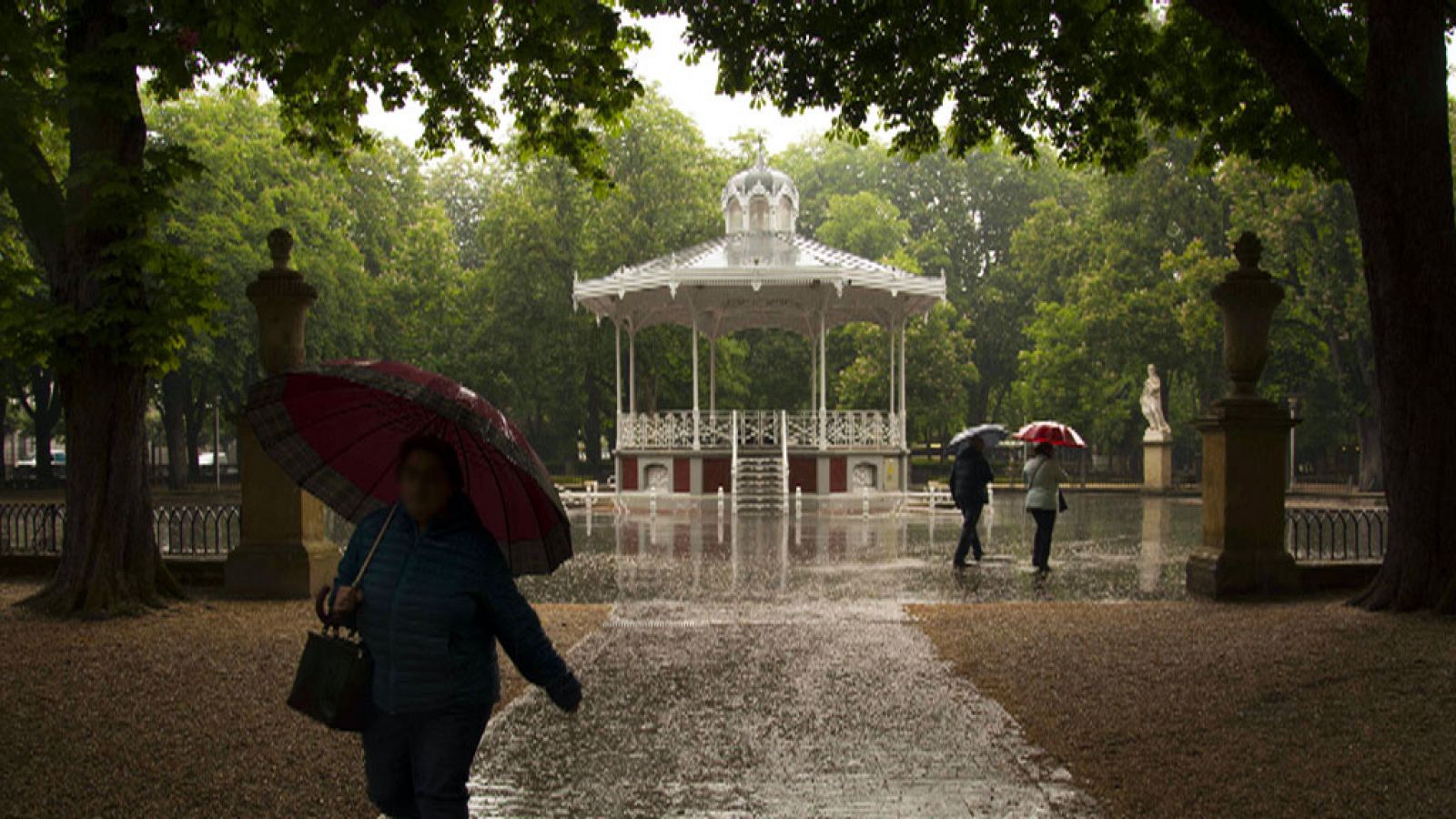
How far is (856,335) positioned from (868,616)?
3745 centimetres

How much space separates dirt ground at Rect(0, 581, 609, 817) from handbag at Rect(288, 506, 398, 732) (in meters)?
1.56

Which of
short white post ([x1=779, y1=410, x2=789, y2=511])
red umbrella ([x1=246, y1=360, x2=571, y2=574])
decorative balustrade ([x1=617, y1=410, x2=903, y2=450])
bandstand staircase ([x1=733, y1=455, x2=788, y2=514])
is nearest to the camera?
red umbrella ([x1=246, y1=360, x2=571, y2=574])

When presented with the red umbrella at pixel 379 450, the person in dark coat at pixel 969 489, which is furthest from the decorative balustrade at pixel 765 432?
the red umbrella at pixel 379 450

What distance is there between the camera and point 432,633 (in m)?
4.19

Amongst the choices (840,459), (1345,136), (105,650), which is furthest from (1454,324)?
(840,459)

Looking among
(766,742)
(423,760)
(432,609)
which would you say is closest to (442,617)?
(432,609)

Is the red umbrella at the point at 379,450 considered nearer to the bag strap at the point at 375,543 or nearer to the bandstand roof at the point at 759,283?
the bag strap at the point at 375,543

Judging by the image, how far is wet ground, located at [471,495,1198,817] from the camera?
19.0 ft

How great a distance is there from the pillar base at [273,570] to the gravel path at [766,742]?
12.4 ft

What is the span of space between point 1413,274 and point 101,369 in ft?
37.6

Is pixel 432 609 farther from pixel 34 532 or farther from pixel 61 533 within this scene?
pixel 61 533

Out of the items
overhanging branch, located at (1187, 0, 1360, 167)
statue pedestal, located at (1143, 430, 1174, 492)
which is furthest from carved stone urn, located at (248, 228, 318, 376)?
statue pedestal, located at (1143, 430, 1174, 492)

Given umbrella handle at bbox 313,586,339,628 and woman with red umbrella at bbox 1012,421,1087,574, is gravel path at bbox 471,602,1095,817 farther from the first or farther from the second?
woman with red umbrella at bbox 1012,421,1087,574

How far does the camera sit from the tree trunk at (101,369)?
36.2 feet
